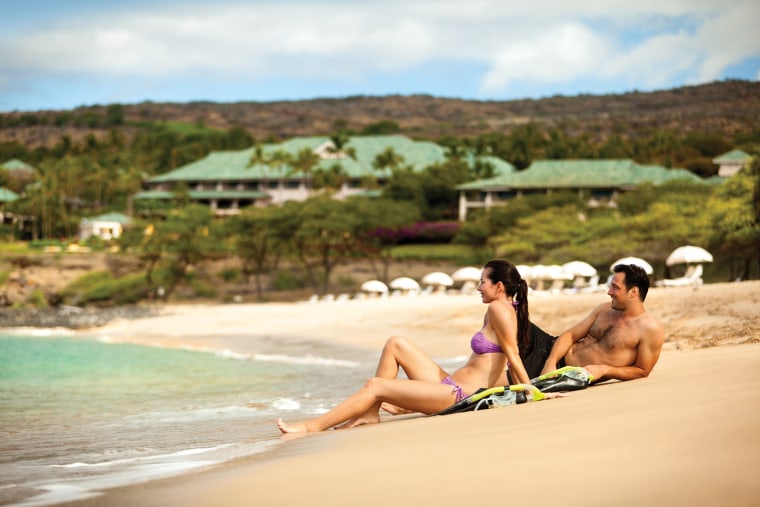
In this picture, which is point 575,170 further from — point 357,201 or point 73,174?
point 73,174

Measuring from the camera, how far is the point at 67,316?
146ft

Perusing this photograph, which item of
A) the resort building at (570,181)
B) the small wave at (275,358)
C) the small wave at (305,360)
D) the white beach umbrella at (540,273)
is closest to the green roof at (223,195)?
the resort building at (570,181)

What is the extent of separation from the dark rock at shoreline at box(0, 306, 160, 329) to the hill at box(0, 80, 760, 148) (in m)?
106

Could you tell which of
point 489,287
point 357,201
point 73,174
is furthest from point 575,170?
point 489,287

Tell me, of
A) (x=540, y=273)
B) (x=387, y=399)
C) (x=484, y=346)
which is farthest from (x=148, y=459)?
(x=540, y=273)

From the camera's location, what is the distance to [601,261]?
38781mm

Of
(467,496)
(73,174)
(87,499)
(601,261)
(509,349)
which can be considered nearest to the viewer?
(467,496)

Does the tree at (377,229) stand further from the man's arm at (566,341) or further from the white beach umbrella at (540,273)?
the man's arm at (566,341)

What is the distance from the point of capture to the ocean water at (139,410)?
6.66m

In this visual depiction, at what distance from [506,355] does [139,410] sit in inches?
238

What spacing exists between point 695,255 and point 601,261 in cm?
1259

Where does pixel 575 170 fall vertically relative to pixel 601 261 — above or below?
above

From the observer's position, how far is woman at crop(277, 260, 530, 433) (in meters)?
7.30

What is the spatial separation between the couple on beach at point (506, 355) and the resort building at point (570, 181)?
173 ft
